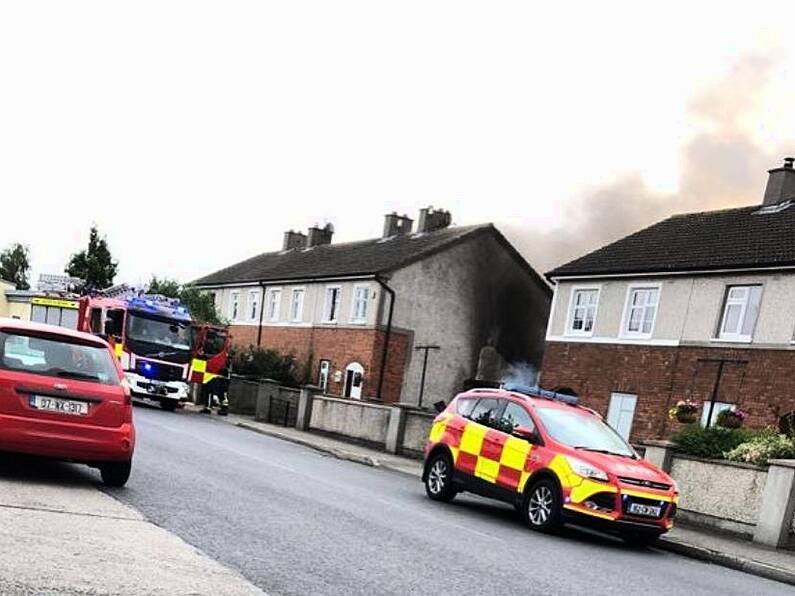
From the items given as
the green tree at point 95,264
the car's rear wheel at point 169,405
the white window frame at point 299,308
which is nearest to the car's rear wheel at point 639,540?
the car's rear wheel at point 169,405

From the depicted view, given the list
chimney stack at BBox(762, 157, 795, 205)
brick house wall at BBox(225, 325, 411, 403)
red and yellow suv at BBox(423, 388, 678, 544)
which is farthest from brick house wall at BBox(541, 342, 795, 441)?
red and yellow suv at BBox(423, 388, 678, 544)

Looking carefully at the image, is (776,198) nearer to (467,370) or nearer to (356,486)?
(467,370)

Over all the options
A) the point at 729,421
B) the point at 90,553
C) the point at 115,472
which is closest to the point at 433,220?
the point at 729,421

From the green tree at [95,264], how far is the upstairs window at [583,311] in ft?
141

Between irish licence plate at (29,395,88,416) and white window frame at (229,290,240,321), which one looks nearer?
irish licence plate at (29,395,88,416)

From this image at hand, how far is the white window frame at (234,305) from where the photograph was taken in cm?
4675

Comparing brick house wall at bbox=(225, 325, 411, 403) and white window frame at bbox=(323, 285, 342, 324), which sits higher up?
white window frame at bbox=(323, 285, 342, 324)

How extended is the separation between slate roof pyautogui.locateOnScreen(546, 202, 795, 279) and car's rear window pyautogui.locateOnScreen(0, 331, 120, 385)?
17157mm

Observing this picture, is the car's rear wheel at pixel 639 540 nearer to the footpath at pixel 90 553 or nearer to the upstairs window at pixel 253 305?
the footpath at pixel 90 553

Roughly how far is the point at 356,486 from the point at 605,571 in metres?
5.35

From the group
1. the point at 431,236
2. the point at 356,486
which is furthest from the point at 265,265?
the point at 356,486

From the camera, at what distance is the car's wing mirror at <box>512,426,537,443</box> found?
11.5 meters

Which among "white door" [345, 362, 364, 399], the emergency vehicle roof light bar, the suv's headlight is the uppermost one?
the emergency vehicle roof light bar

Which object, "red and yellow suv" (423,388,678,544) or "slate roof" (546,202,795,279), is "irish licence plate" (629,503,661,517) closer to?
"red and yellow suv" (423,388,678,544)
